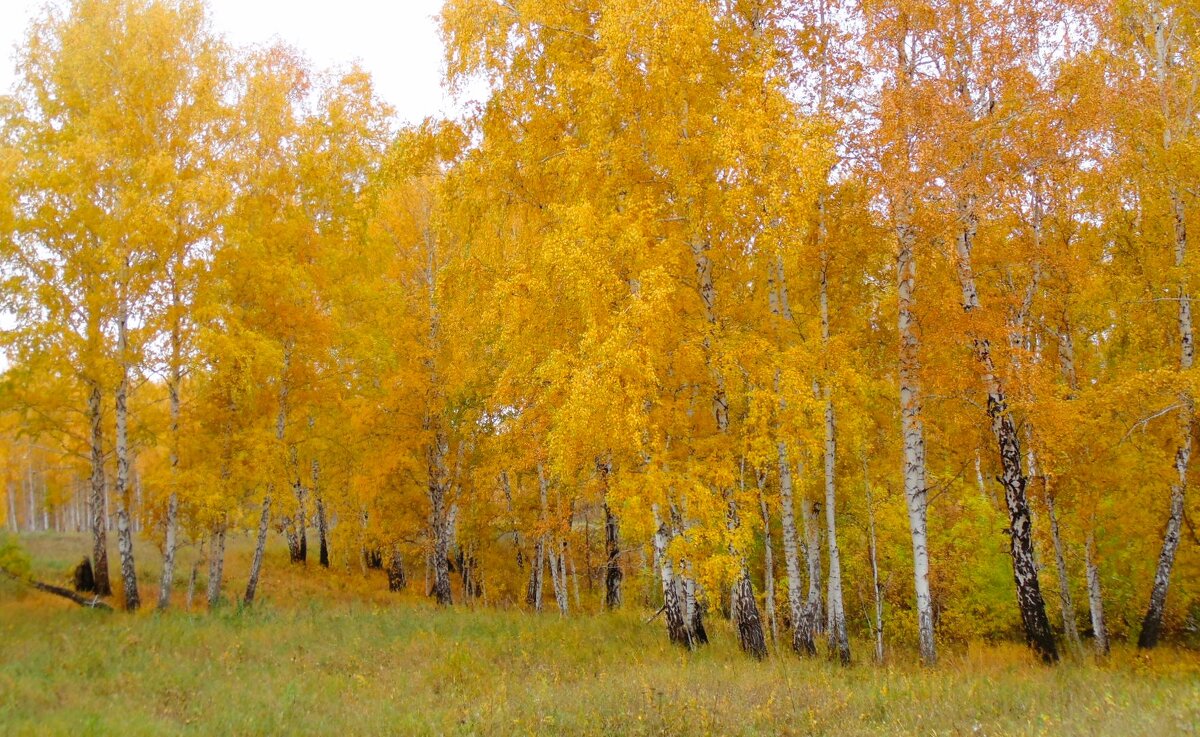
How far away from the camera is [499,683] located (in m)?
10.2

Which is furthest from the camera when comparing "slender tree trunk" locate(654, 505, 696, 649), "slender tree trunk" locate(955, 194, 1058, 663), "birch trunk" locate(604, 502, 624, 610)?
"birch trunk" locate(604, 502, 624, 610)

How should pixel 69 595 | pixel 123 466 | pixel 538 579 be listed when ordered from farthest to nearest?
pixel 538 579, pixel 69 595, pixel 123 466

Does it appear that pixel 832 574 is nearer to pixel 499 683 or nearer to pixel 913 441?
pixel 913 441

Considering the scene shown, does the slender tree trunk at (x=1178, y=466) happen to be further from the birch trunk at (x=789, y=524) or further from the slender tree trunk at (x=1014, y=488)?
the birch trunk at (x=789, y=524)

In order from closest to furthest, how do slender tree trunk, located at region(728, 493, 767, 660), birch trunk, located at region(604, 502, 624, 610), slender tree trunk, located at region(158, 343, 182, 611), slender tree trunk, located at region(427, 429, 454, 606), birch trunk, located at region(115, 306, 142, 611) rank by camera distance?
slender tree trunk, located at region(728, 493, 767, 660) → birch trunk, located at region(115, 306, 142, 611) → slender tree trunk, located at region(158, 343, 182, 611) → slender tree trunk, located at region(427, 429, 454, 606) → birch trunk, located at region(604, 502, 624, 610)

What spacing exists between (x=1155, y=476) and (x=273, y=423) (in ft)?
60.4

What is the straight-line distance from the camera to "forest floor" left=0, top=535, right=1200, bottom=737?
768cm

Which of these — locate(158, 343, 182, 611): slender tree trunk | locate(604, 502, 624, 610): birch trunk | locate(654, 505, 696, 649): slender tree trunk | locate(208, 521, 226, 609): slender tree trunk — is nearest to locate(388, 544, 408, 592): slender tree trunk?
locate(208, 521, 226, 609): slender tree trunk

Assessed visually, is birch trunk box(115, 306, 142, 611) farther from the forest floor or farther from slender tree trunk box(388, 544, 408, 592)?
slender tree trunk box(388, 544, 408, 592)

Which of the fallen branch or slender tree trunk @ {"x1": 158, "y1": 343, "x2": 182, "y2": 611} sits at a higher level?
slender tree trunk @ {"x1": 158, "y1": 343, "x2": 182, "y2": 611}

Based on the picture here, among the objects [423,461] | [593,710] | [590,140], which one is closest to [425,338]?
[423,461]

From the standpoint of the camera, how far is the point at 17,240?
1420 cm

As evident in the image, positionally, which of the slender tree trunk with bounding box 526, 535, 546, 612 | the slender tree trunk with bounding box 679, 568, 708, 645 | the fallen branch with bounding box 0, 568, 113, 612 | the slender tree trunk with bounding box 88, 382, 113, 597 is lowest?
the slender tree trunk with bounding box 526, 535, 546, 612

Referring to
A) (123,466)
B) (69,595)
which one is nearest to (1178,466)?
(123,466)
